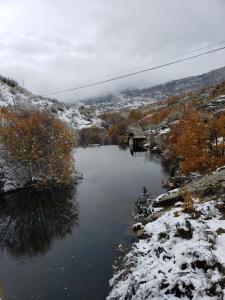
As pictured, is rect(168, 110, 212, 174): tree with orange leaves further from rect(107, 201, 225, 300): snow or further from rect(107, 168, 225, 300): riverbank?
rect(107, 201, 225, 300): snow

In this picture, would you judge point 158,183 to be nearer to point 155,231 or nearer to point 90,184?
point 90,184

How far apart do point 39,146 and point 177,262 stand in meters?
30.1

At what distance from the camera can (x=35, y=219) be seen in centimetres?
3288

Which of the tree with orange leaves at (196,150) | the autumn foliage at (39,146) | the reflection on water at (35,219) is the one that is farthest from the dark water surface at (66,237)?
the tree with orange leaves at (196,150)

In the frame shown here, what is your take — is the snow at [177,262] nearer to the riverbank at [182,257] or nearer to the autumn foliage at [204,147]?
the riverbank at [182,257]

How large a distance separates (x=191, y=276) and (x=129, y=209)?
19.5m

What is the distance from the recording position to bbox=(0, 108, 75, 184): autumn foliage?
1612 inches

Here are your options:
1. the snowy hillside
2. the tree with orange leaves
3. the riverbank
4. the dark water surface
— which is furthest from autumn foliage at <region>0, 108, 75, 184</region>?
the snowy hillside

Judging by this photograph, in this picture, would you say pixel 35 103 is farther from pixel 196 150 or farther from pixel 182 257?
pixel 182 257

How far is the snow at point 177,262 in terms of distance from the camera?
14.0 meters

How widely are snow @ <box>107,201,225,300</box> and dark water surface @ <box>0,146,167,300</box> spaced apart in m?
3.42

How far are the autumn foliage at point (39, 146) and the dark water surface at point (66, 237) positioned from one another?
319 cm

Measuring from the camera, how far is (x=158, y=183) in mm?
43938

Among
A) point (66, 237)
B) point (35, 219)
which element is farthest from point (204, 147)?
point (35, 219)
